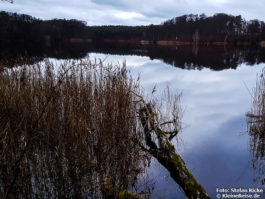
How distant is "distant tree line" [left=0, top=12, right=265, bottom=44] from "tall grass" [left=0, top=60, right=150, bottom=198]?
5554cm

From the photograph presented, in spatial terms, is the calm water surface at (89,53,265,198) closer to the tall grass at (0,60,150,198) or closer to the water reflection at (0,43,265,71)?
the tall grass at (0,60,150,198)

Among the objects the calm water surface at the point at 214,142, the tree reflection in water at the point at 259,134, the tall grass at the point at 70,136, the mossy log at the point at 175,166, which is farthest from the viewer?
the tree reflection in water at the point at 259,134

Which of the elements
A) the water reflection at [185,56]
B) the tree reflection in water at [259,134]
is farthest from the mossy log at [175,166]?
the water reflection at [185,56]

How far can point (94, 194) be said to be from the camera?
144 inches

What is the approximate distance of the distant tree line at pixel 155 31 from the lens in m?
→ 59.7

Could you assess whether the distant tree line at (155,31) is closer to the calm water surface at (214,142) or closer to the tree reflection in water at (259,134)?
the calm water surface at (214,142)

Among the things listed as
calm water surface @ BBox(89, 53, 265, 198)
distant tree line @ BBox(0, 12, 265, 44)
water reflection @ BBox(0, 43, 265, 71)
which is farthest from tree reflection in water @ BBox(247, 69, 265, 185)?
distant tree line @ BBox(0, 12, 265, 44)

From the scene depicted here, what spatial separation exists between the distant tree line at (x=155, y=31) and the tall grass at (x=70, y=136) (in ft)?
182

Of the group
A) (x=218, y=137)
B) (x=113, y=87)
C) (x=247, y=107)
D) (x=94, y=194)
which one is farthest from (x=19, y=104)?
(x=247, y=107)

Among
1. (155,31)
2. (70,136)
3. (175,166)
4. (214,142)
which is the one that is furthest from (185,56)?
(155,31)

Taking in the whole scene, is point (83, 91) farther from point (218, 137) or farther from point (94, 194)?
point (218, 137)

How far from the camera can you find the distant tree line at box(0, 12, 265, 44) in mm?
59688

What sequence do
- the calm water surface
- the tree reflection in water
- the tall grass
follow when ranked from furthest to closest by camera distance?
the tree reflection in water
the calm water surface
the tall grass

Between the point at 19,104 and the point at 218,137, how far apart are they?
572cm
